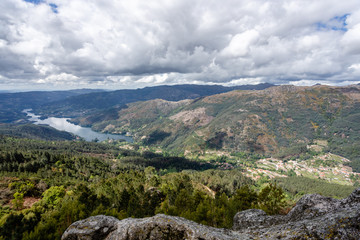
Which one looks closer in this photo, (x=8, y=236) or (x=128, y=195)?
(x=8, y=236)

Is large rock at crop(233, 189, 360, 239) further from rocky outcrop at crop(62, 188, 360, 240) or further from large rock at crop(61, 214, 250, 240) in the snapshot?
large rock at crop(61, 214, 250, 240)

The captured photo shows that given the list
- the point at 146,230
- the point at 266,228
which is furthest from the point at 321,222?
the point at 146,230

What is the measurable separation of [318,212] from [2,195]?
8680cm

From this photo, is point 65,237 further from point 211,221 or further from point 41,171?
point 41,171

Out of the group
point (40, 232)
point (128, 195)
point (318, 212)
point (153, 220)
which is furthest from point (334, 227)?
point (128, 195)

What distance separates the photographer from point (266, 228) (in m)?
14.4

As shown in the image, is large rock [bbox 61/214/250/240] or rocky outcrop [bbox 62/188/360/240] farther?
large rock [bbox 61/214/250/240]

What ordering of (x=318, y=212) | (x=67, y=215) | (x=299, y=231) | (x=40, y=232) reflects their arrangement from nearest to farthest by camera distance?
(x=299, y=231), (x=318, y=212), (x=40, y=232), (x=67, y=215)

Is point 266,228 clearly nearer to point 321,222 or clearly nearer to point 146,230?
point 321,222

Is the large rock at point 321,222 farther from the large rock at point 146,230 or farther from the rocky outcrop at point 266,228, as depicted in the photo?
the large rock at point 146,230

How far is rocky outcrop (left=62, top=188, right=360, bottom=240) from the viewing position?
9.17 metres

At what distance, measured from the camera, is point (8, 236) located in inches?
934

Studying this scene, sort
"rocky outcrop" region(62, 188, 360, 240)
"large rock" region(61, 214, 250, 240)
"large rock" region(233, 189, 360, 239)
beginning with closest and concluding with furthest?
"large rock" region(233, 189, 360, 239) < "rocky outcrop" region(62, 188, 360, 240) < "large rock" region(61, 214, 250, 240)

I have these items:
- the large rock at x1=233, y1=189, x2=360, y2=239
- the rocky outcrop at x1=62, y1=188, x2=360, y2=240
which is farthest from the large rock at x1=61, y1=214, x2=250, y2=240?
the large rock at x1=233, y1=189, x2=360, y2=239
